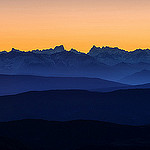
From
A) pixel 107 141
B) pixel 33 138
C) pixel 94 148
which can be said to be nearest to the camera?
pixel 94 148

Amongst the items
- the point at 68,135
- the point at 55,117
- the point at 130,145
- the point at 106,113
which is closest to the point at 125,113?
the point at 106,113

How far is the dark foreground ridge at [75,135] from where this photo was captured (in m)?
92.3

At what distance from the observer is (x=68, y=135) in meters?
108

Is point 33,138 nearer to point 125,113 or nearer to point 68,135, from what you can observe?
point 68,135

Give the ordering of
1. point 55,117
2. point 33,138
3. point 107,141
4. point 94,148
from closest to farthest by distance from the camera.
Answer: point 94,148, point 107,141, point 33,138, point 55,117

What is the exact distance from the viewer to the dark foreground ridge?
92.3 meters

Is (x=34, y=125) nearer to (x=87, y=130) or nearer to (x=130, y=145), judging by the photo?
(x=87, y=130)

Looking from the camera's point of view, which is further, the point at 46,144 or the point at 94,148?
the point at 46,144

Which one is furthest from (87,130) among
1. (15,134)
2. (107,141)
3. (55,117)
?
(55,117)

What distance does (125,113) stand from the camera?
188250 millimetres

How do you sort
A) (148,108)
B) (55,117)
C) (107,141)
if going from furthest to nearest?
1. (148,108)
2. (55,117)
3. (107,141)

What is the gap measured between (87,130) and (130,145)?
27.2m

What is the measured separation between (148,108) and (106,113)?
89.4 feet

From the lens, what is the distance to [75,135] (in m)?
108
